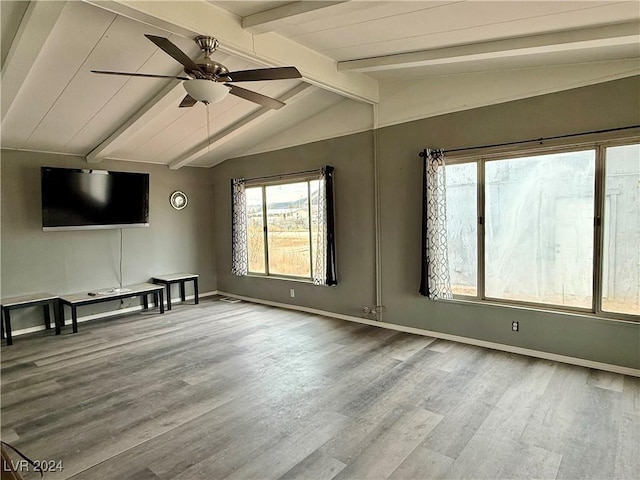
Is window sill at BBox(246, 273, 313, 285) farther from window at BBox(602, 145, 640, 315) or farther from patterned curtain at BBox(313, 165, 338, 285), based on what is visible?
window at BBox(602, 145, 640, 315)

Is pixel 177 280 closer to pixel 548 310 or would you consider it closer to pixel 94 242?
pixel 94 242

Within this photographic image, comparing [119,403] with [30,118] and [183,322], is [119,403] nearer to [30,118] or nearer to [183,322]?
[183,322]

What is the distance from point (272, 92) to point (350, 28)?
5.23ft

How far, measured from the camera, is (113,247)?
20.1 ft

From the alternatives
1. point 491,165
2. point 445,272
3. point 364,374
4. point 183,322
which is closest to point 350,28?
point 491,165

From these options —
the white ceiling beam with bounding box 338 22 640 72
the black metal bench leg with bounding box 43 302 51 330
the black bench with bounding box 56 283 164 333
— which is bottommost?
the black metal bench leg with bounding box 43 302 51 330

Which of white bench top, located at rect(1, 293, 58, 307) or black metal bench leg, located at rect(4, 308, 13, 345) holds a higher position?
white bench top, located at rect(1, 293, 58, 307)

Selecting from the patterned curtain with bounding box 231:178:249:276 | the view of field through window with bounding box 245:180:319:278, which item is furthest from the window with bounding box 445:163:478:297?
the patterned curtain with bounding box 231:178:249:276

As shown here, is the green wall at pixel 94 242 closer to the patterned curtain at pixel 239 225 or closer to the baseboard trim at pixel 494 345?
the patterned curtain at pixel 239 225

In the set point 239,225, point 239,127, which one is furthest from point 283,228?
point 239,127

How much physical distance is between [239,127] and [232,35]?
235cm

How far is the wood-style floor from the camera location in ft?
7.74

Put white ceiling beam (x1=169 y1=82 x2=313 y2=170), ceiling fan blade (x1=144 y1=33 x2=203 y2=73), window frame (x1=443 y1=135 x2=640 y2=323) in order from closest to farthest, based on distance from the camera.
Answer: ceiling fan blade (x1=144 y1=33 x2=203 y2=73), window frame (x1=443 y1=135 x2=640 y2=323), white ceiling beam (x1=169 y1=82 x2=313 y2=170)

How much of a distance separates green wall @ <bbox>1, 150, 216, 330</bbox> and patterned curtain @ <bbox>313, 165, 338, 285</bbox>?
2.87 m
